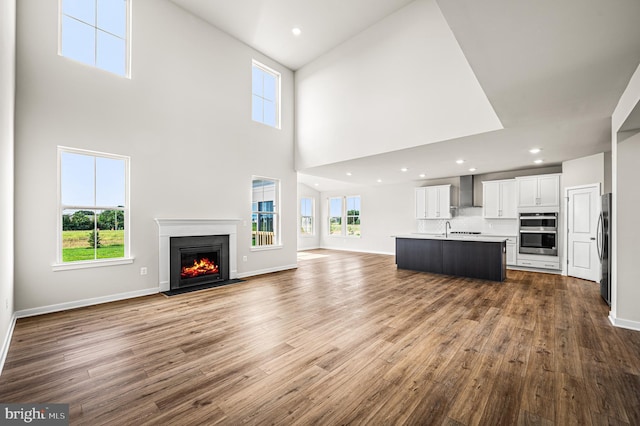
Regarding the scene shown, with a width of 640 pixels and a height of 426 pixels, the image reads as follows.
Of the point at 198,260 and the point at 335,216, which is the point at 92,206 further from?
the point at 335,216

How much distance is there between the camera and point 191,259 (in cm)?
527

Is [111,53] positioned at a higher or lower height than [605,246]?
higher

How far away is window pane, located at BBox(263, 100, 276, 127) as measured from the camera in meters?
6.70

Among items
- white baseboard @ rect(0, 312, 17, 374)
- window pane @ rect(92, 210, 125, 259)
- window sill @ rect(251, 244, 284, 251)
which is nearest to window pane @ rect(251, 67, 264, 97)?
window sill @ rect(251, 244, 284, 251)

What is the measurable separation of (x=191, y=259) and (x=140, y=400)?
3591 millimetres

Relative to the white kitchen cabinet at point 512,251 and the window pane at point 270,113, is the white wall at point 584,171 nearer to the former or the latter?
the white kitchen cabinet at point 512,251

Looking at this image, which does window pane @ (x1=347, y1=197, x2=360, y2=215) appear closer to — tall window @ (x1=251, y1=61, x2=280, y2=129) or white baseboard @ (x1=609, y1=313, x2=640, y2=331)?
tall window @ (x1=251, y1=61, x2=280, y2=129)

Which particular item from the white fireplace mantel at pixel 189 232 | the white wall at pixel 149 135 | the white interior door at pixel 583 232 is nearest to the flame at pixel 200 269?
the white fireplace mantel at pixel 189 232

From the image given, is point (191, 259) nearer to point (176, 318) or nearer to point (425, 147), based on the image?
point (176, 318)

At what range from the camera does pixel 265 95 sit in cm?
671

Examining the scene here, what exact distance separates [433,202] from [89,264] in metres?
8.39

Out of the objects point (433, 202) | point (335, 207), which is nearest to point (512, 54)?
point (433, 202)

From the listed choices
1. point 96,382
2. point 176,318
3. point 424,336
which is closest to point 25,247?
point 176,318

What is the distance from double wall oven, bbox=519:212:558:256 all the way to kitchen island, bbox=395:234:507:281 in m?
1.07
